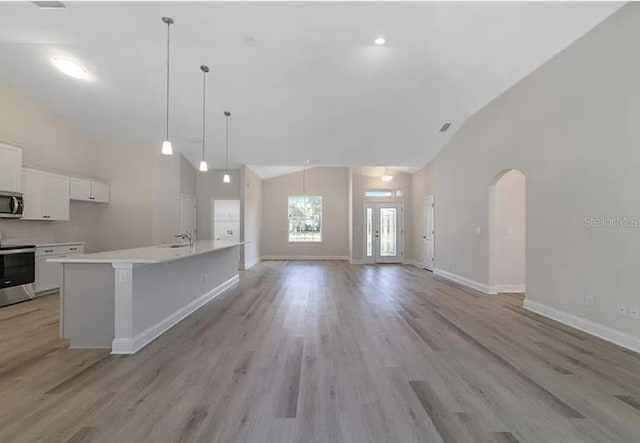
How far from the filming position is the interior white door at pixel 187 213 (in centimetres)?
862

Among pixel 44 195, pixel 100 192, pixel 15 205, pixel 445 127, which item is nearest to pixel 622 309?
pixel 445 127

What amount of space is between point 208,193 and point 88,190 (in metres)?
3.20

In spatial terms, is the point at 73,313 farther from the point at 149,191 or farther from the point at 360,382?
the point at 149,191

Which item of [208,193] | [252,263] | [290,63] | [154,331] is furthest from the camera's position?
→ [252,263]

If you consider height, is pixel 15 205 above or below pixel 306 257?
above

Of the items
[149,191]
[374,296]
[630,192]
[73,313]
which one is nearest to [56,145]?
[149,191]

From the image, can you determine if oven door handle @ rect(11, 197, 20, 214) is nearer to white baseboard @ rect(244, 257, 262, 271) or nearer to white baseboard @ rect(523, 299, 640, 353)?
white baseboard @ rect(244, 257, 262, 271)

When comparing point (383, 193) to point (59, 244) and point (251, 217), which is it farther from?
point (59, 244)

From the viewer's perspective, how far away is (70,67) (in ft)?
16.4

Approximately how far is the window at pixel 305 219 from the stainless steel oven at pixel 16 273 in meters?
7.31

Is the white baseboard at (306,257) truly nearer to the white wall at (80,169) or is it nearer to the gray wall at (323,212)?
the gray wall at (323,212)

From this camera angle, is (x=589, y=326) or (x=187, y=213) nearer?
(x=589, y=326)

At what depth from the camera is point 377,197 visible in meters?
10.9

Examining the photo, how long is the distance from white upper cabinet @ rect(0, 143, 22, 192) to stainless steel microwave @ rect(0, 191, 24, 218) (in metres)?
0.08
